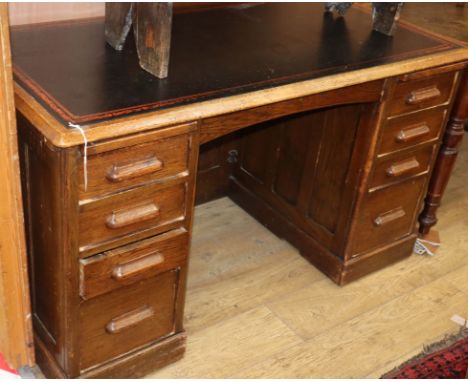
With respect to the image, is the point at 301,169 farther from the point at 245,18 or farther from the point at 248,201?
the point at 245,18

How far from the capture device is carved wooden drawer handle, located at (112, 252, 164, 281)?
5.56 ft

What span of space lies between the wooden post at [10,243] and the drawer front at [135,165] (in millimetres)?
215

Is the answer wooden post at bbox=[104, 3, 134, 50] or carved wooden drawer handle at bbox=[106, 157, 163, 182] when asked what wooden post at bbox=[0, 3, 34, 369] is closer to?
carved wooden drawer handle at bbox=[106, 157, 163, 182]

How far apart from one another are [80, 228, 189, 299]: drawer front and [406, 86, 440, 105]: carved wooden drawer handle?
0.90m

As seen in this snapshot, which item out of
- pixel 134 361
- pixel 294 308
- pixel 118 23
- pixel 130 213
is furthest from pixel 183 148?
pixel 294 308

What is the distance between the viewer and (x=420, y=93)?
85.2 inches

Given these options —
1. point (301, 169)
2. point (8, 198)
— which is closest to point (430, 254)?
point (301, 169)

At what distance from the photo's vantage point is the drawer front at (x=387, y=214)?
2.35 m

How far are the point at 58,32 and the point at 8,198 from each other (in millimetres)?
579

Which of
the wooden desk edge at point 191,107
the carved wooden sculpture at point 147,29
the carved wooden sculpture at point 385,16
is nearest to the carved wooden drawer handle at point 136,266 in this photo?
the wooden desk edge at point 191,107

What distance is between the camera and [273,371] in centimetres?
204

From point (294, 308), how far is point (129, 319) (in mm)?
717

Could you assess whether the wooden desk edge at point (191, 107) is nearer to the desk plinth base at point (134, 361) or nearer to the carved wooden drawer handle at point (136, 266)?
the carved wooden drawer handle at point (136, 266)

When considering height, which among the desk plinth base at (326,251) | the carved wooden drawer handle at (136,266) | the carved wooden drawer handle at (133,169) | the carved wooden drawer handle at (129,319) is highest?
the carved wooden drawer handle at (133,169)
